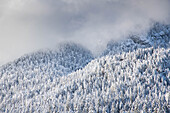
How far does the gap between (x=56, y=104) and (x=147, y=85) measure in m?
83.6

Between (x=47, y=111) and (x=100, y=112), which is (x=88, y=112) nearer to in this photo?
(x=100, y=112)

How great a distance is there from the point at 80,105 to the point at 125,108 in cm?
3462

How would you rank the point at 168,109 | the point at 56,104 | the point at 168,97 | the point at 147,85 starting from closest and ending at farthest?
1. the point at 168,109
2. the point at 168,97
3. the point at 56,104
4. the point at 147,85

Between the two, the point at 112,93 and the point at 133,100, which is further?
the point at 112,93

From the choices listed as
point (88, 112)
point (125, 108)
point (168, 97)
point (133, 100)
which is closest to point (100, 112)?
point (88, 112)

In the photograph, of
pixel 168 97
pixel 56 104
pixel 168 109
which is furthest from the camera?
pixel 56 104

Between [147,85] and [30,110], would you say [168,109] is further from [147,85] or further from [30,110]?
[30,110]

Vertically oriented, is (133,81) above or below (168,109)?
above

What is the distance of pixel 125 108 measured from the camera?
149375 millimetres

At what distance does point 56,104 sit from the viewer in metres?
169

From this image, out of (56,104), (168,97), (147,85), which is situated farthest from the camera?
(147,85)

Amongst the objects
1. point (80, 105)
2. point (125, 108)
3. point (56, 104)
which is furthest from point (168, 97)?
point (56, 104)

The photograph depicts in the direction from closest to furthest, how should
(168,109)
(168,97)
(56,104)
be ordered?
(168,109) → (168,97) → (56,104)

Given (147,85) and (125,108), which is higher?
(147,85)
